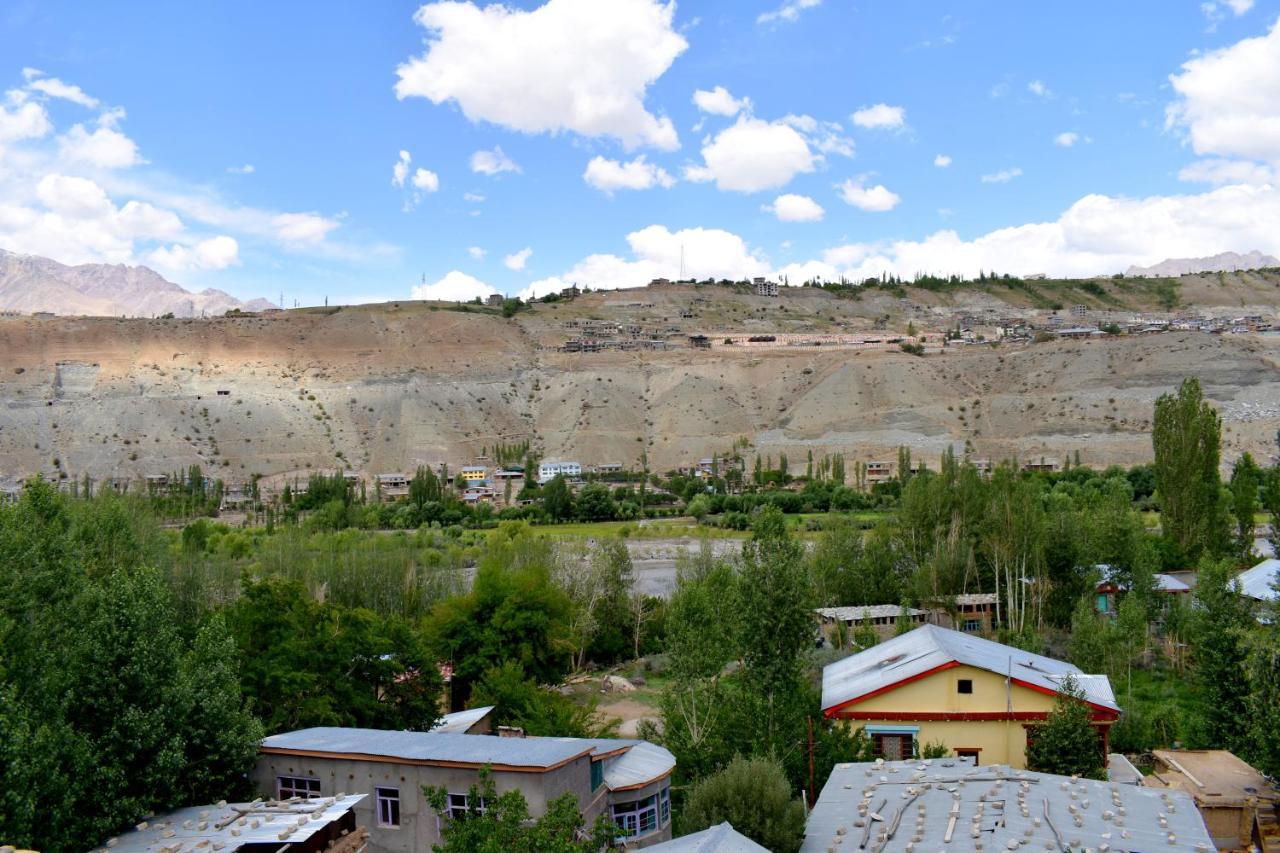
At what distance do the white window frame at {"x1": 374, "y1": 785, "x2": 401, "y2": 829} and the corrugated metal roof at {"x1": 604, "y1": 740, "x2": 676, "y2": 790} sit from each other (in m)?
3.47

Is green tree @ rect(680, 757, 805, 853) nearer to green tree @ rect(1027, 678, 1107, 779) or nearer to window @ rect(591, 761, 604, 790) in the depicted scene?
window @ rect(591, 761, 604, 790)

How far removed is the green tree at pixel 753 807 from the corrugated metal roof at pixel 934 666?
20.3ft

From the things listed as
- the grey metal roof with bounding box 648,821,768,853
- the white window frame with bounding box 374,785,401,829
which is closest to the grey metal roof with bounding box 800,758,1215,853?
the grey metal roof with bounding box 648,821,768,853

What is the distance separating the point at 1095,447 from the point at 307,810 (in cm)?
9935

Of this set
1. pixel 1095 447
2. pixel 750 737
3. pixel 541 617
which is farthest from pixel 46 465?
pixel 1095 447

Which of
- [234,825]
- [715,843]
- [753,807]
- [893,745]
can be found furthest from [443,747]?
[893,745]

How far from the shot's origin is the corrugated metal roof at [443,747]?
15.3 m

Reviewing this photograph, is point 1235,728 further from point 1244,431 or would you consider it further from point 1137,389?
point 1137,389

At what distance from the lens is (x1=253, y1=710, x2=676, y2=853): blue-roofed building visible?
15180 mm

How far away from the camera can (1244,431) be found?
97.0 metres

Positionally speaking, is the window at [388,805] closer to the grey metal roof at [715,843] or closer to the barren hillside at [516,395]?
the grey metal roof at [715,843]

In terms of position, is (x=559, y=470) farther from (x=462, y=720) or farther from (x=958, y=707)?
(x=958, y=707)

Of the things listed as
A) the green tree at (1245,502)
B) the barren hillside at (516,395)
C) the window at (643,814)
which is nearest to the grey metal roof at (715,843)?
the window at (643,814)

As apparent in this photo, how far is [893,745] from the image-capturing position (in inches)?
829
